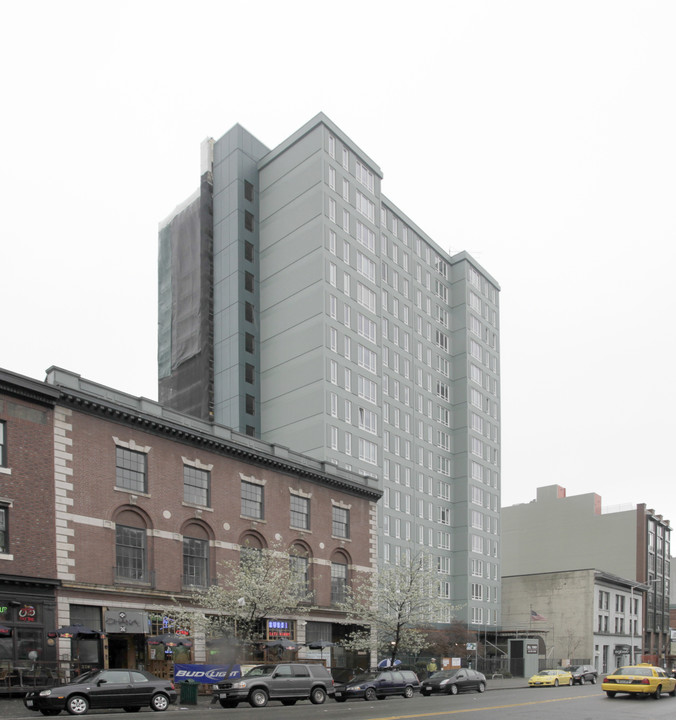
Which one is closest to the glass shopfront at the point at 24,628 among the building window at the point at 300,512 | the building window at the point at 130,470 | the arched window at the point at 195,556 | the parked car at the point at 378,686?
→ the building window at the point at 130,470

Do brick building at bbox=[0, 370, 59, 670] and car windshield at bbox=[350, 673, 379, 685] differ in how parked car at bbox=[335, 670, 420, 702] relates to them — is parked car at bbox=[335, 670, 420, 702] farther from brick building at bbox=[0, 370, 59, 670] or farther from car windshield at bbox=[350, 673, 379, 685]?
brick building at bbox=[0, 370, 59, 670]

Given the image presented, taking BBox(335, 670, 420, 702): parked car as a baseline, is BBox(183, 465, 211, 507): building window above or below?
above

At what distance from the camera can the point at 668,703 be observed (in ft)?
101

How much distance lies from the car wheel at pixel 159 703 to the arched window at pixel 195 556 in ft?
39.3

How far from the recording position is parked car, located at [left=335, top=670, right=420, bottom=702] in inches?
1401

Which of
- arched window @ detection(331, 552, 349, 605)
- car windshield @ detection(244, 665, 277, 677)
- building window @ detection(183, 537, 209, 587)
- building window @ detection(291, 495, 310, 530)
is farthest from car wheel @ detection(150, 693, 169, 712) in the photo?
arched window @ detection(331, 552, 349, 605)

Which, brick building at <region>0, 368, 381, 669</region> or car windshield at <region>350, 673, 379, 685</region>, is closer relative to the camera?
brick building at <region>0, 368, 381, 669</region>

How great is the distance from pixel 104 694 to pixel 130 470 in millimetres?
13717

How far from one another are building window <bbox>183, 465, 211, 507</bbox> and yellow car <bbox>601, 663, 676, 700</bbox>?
21.5 meters

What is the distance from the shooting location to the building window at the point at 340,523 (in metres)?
52.4

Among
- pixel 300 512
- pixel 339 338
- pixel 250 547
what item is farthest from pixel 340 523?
pixel 339 338

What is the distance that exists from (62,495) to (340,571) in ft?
73.1

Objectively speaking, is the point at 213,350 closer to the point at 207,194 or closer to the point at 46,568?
the point at 207,194

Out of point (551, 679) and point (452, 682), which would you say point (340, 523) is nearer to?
point (452, 682)
